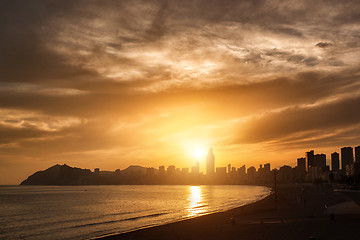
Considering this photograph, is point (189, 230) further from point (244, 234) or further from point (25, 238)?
point (25, 238)

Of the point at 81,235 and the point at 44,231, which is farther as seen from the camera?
the point at 44,231

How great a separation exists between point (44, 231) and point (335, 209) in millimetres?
45184

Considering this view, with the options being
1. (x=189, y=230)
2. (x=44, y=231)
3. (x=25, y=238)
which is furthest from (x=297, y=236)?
(x=44, y=231)

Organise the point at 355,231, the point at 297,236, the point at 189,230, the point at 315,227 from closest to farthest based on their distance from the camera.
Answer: the point at 297,236
the point at 355,231
the point at 315,227
the point at 189,230

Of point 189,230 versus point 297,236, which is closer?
point 297,236

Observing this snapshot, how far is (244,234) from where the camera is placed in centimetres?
3212

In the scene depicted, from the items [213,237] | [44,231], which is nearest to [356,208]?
[213,237]

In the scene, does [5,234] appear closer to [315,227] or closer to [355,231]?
[315,227]

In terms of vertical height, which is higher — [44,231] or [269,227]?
[269,227]

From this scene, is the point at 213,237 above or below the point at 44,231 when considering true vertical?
above

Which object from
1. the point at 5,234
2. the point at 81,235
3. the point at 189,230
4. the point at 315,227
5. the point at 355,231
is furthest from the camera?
the point at 5,234

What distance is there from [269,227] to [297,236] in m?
6.03

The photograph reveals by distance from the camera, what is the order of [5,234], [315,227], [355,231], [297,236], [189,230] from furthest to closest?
[5,234], [189,230], [315,227], [355,231], [297,236]

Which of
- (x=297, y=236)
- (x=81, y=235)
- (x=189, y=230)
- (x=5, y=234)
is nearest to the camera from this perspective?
(x=297, y=236)
